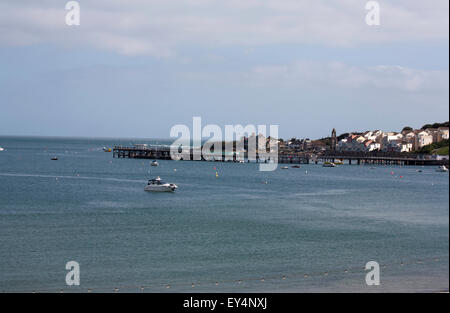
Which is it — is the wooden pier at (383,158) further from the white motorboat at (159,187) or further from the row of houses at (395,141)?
A: the white motorboat at (159,187)

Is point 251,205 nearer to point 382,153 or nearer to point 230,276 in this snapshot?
point 230,276

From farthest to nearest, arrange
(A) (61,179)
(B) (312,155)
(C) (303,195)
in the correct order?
(B) (312,155)
(A) (61,179)
(C) (303,195)

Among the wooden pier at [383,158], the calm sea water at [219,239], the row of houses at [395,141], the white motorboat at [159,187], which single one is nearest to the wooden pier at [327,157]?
the wooden pier at [383,158]

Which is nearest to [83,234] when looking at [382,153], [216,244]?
[216,244]

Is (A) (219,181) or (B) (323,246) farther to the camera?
(A) (219,181)

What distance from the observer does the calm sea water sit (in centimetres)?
1878

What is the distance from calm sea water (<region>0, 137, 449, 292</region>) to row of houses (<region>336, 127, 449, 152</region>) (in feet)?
204

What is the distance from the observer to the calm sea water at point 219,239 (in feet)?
61.6

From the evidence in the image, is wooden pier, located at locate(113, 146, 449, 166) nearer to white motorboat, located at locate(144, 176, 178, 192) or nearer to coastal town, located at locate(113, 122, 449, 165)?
coastal town, located at locate(113, 122, 449, 165)

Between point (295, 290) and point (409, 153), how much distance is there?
88.4m

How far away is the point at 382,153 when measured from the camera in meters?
101

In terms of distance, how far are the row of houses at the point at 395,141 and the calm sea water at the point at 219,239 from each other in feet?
204

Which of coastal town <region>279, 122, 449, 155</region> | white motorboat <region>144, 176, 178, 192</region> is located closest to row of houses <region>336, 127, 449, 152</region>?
coastal town <region>279, 122, 449, 155</region>
